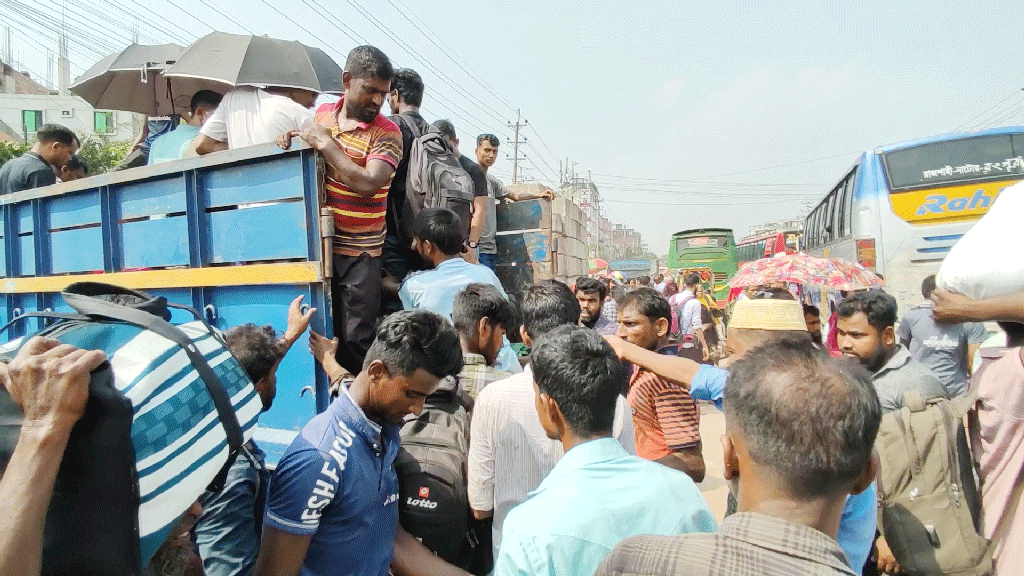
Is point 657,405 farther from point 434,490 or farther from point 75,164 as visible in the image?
point 75,164

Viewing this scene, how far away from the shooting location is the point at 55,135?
16.3 feet

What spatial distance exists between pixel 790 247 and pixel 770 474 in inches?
784

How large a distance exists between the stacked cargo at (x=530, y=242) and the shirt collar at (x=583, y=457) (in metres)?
2.97

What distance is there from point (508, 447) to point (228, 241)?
5.88ft

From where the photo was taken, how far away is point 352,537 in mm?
1687

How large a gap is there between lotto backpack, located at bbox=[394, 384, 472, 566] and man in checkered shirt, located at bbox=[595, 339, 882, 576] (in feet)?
3.27

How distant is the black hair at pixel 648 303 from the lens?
2.98m

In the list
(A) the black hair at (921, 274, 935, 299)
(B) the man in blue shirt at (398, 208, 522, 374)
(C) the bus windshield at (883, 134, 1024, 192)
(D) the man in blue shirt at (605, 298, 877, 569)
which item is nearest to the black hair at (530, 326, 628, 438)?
(D) the man in blue shirt at (605, 298, 877, 569)

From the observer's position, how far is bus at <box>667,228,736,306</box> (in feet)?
69.3

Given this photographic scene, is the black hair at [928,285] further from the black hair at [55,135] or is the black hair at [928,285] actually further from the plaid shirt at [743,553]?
the black hair at [55,135]

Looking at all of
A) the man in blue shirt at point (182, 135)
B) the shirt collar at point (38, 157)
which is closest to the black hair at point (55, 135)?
the shirt collar at point (38, 157)

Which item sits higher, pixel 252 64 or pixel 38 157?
pixel 252 64

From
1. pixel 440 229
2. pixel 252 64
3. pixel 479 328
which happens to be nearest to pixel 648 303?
pixel 479 328

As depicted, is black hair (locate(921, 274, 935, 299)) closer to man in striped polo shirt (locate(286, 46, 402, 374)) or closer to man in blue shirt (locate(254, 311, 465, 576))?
man in striped polo shirt (locate(286, 46, 402, 374))
